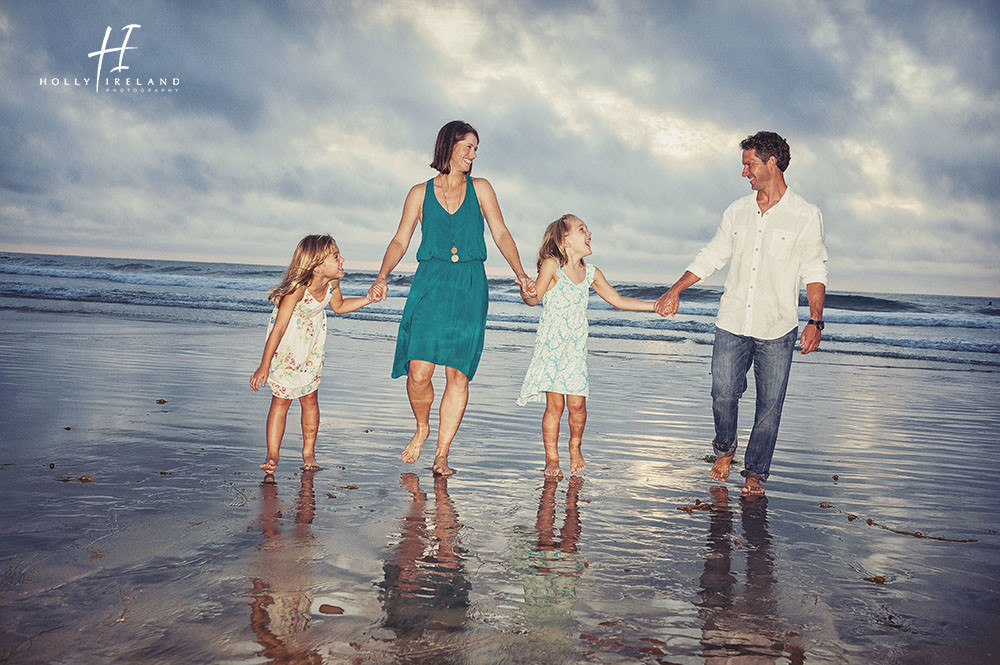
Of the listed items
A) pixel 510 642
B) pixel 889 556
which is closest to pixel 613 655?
pixel 510 642

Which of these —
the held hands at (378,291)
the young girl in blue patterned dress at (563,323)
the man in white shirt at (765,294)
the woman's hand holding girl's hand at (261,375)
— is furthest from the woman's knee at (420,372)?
the man in white shirt at (765,294)

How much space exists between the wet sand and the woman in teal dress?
0.52m

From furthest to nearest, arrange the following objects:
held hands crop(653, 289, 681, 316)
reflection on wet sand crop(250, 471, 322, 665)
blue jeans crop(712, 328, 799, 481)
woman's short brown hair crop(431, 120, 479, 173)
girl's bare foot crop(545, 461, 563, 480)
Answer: held hands crop(653, 289, 681, 316) → woman's short brown hair crop(431, 120, 479, 173) → girl's bare foot crop(545, 461, 563, 480) → blue jeans crop(712, 328, 799, 481) → reflection on wet sand crop(250, 471, 322, 665)

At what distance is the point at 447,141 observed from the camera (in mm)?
5348

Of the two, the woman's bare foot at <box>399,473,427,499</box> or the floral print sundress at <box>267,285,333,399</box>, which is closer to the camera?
the woman's bare foot at <box>399,473,427,499</box>

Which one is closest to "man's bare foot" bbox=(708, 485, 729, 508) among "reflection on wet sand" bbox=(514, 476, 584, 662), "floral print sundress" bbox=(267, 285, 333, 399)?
"reflection on wet sand" bbox=(514, 476, 584, 662)

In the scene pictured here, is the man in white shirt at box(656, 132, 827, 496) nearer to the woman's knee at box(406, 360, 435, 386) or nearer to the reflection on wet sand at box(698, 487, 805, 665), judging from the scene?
the reflection on wet sand at box(698, 487, 805, 665)

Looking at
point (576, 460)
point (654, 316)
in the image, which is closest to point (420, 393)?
point (576, 460)

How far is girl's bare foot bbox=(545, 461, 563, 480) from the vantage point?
16.8 feet

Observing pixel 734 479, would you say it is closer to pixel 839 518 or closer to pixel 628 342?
pixel 839 518

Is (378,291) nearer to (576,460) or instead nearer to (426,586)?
(576,460)

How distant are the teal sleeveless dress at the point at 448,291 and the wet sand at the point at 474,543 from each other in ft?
2.50

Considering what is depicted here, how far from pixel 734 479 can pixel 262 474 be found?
116 inches

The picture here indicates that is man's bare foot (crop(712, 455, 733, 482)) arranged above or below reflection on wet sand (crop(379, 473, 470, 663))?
above
